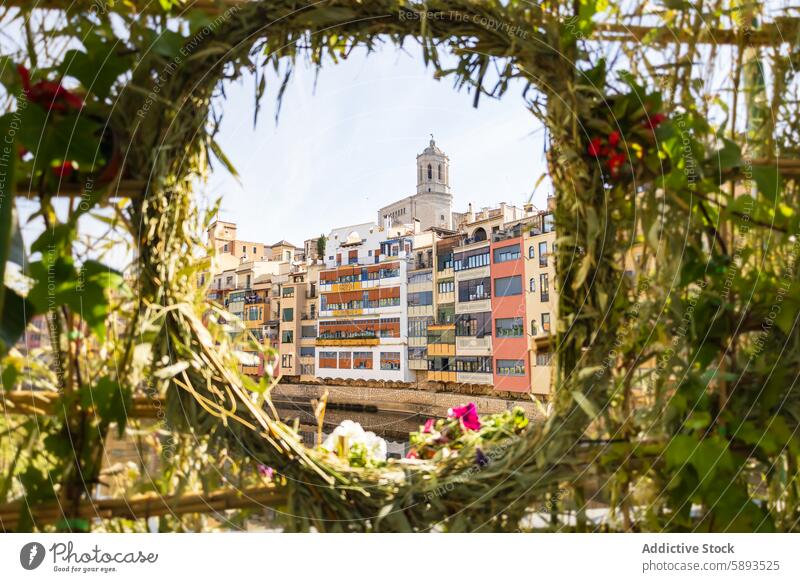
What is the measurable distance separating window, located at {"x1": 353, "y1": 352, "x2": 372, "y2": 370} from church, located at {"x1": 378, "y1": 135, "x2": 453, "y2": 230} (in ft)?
1.48

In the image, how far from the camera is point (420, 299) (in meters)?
1.14

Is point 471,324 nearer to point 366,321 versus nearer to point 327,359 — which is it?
point 366,321

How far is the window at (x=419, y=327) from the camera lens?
3.56 ft

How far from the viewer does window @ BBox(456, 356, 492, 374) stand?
1093mm

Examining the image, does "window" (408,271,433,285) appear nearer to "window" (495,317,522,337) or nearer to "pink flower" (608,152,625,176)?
"window" (495,317,522,337)

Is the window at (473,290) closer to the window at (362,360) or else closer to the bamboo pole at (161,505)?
the window at (362,360)

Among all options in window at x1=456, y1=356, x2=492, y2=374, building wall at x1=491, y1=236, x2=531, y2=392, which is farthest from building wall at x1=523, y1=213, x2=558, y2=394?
window at x1=456, y1=356, x2=492, y2=374

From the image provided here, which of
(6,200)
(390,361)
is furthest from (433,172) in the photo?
(390,361)

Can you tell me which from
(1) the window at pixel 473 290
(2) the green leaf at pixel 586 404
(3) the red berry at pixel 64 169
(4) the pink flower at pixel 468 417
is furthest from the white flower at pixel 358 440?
(1) the window at pixel 473 290

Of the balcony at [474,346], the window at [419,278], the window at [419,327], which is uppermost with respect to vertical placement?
the window at [419,278]

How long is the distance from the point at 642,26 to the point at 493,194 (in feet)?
0.86

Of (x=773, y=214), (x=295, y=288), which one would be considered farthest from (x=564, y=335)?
(x=295, y=288)

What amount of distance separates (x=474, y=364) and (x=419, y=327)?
17cm

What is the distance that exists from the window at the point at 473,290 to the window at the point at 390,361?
203mm
